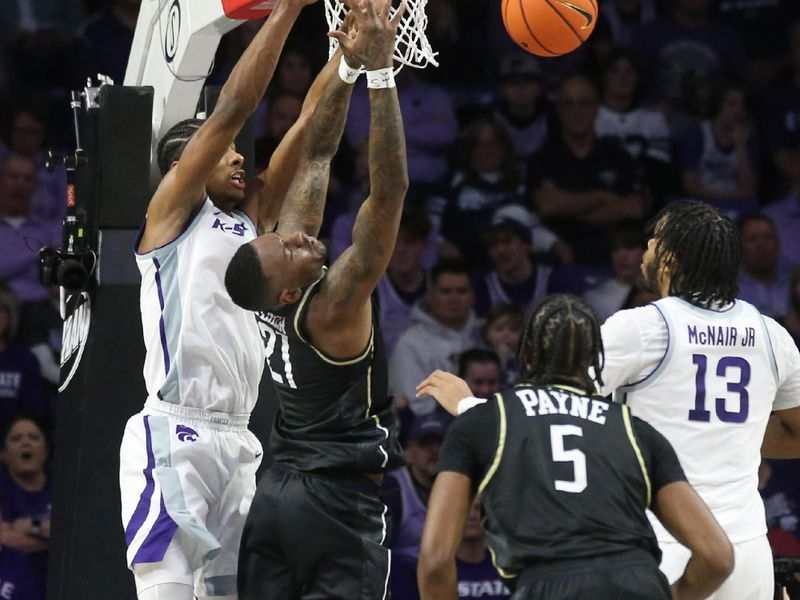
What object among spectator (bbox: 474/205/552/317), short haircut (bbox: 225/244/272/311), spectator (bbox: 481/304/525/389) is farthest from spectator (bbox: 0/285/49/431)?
short haircut (bbox: 225/244/272/311)

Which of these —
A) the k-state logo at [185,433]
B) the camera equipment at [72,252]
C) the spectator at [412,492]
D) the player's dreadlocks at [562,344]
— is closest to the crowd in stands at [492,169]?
the spectator at [412,492]

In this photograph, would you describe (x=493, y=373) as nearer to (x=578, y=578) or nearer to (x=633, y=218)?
(x=633, y=218)

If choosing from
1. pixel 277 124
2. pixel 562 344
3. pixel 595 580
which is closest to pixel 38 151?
pixel 277 124

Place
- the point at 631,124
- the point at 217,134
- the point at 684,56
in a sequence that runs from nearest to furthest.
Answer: the point at 217,134
the point at 631,124
the point at 684,56

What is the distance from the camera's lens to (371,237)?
14.3ft

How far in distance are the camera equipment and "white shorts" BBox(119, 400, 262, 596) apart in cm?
104

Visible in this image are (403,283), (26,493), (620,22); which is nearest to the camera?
(26,493)

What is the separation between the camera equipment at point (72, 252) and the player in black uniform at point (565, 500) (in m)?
2.53

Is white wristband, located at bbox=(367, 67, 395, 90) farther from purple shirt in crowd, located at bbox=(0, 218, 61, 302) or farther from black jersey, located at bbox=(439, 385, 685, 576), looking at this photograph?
purple shirt in crowd, located at bbox=(0, 218, 61, 302)

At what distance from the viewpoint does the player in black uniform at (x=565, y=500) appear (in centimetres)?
367

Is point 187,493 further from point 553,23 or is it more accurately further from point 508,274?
point 508,274

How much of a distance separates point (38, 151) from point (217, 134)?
502 cm

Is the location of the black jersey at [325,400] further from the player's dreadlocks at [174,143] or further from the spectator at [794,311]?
the spectator at [794,311]

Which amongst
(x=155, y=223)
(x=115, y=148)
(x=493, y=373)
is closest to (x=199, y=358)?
(x=155, y=223)
